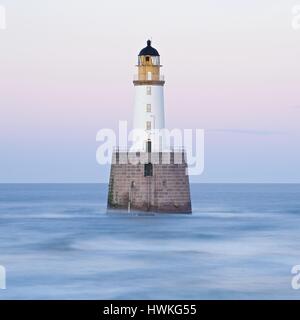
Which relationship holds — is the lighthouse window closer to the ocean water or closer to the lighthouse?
the lighthouse

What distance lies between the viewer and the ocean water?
1973cm

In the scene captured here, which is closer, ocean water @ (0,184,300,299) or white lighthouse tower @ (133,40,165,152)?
ocean water @ (0,184,300,299)

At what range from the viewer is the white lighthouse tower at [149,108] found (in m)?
31.0

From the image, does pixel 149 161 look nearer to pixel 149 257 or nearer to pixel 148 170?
pixel 148 170

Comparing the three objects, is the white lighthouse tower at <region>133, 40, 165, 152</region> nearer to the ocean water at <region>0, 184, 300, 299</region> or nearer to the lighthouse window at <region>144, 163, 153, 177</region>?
the lighthouse window at <region>144, 163, 153, 177</region>

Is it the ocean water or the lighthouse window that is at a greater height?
the lighthouse window

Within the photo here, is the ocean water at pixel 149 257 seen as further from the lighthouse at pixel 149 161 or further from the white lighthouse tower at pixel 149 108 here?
the white lighthouse tower at pixel 149 108

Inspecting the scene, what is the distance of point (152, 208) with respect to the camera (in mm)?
31453

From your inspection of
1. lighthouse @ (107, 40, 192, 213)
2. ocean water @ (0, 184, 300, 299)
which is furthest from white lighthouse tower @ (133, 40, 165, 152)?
ocean water @ (0, 184, 300, 299)

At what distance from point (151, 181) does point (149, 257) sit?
20.4ft

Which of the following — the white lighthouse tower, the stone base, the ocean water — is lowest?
the ocean water

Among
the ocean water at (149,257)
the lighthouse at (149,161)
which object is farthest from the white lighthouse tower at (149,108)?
the ocean water at (149,257)
